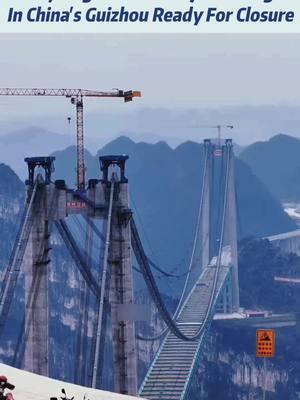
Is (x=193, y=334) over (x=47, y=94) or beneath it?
beneath

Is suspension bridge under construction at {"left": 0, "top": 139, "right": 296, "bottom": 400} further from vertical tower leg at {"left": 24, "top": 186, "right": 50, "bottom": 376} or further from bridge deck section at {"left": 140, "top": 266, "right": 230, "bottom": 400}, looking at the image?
bridge deck section at {"left": 140, "top": 266, "right": 230, "bottom": 400}

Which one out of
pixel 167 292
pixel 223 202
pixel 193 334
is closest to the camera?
pixel 193 334

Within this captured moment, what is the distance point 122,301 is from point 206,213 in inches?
1560

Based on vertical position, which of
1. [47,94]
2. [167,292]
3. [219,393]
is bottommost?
[219,393]

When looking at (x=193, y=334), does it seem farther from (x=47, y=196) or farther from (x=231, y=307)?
(x=47, y=196)

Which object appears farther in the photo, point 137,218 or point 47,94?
point 137,218

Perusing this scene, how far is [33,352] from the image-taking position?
46938 mm

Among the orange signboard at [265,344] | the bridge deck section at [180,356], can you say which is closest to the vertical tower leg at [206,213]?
the bridge deck section at [180,356]

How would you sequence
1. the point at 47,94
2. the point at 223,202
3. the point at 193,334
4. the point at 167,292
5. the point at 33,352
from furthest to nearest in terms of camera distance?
the point at 223,202 → the point at 167,292 → the point at 193,334 → the point at 47,94 → the point at 33,352

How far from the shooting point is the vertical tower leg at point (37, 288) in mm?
47094

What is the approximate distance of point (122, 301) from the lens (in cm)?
4931

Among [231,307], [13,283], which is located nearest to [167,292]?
[231,307]

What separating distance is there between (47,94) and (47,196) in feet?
24.6

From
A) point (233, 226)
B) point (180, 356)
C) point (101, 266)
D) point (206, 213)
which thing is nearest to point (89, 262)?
point (101, 266)
